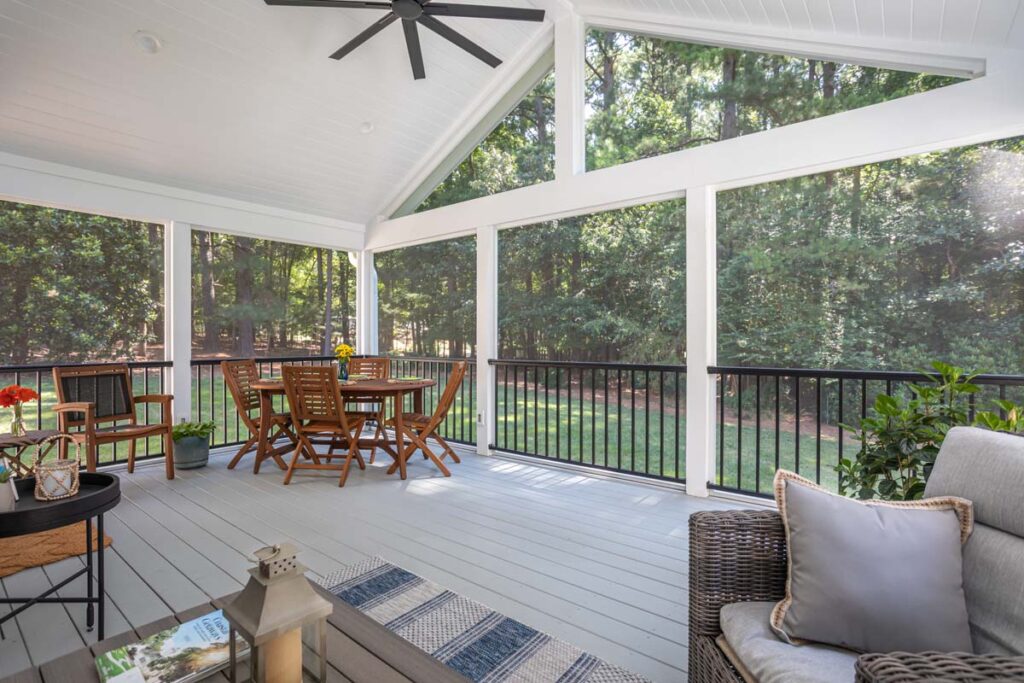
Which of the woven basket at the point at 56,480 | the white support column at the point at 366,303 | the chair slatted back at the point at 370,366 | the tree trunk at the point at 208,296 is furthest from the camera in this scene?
the tree trunk at the point at 208,296

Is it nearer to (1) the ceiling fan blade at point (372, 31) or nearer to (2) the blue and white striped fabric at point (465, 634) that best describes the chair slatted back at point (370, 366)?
(1) the ceiling fan blade at point (372, 31)

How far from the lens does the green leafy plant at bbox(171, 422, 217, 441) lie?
167 inches

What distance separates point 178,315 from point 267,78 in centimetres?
222

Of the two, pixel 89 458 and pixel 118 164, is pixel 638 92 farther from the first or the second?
pixel 89 458

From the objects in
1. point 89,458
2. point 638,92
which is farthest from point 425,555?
point 638,92

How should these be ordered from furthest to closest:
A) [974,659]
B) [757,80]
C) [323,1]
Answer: [757,80] < [323,1] < [974,659]

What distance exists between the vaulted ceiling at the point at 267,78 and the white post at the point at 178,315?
536 mm

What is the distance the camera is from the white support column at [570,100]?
4328 mm

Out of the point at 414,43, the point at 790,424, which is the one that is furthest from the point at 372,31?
the point at 790,424

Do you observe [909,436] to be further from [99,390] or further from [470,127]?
[99,390]

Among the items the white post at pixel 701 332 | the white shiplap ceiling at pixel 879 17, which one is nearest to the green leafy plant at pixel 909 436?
the white post at pixel 701 332

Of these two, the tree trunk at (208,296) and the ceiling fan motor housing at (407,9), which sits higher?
the ceiling fan motor housing at (407,9)

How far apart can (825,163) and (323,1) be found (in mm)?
3188

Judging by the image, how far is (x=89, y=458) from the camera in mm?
3369
